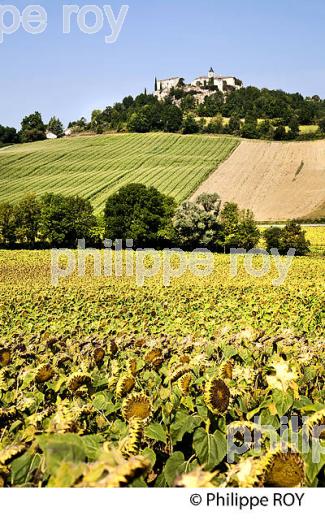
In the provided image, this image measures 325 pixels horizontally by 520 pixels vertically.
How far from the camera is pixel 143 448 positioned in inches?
104

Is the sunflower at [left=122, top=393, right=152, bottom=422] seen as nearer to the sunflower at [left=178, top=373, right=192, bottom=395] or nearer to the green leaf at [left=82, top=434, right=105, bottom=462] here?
the green leaf at [left=82, top=434, right=105, bottom=462]

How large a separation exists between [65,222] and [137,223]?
315 inches

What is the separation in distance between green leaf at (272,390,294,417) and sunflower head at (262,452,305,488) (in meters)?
0.84

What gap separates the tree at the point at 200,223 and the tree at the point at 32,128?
84.9 metres

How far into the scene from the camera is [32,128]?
128 m

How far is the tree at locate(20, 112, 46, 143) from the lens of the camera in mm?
124875

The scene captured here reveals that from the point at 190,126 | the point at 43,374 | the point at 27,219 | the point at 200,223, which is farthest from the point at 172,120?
the point at 43,374

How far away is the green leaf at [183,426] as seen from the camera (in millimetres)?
2703

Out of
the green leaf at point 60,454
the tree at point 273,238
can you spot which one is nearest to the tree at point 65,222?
the tree at point 273,238

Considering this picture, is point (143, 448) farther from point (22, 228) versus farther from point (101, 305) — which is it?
point (22, 228)

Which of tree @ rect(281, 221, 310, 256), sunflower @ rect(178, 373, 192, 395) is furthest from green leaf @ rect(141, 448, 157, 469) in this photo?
tree @ rect(281, 221, 310, 256)

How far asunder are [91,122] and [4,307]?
118 metres

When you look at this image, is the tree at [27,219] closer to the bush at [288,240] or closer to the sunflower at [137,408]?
the bush at [288,240]

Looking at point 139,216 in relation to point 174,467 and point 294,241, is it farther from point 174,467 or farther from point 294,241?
point 174,467
